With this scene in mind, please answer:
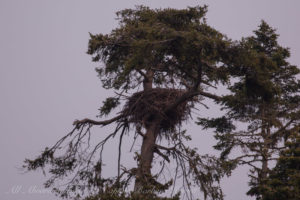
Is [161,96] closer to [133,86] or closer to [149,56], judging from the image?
[133,86]

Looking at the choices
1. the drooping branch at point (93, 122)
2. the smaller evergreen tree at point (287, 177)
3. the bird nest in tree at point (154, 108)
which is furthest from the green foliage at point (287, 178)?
the drooping branch at point (93, 122)

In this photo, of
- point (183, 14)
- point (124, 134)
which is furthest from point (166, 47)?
point (124, 134)

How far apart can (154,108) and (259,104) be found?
3.77m

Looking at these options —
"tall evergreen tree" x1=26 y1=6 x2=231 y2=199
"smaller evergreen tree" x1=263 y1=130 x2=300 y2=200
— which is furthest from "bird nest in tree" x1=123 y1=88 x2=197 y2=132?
"smaller evergreen tree" x1=263 y1=130 x2=300 y2=200

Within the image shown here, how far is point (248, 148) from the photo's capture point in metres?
10.4

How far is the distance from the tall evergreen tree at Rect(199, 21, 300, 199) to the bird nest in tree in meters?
1.35

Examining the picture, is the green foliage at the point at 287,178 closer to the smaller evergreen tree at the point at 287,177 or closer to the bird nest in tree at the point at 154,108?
the smaller evergreen tree at the point at 287,177

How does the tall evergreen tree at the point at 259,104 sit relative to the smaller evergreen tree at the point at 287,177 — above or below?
above

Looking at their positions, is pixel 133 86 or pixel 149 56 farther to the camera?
pixel 133 86

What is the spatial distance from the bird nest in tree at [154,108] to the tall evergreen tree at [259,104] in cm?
135

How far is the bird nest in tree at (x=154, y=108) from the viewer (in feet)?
39.3

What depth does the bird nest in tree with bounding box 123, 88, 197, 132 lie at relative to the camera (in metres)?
12.0

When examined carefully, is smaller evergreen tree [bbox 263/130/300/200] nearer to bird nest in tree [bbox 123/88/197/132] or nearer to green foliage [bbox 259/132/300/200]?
green foliage [bbox 259/132/300/200]

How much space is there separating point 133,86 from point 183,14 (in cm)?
370
